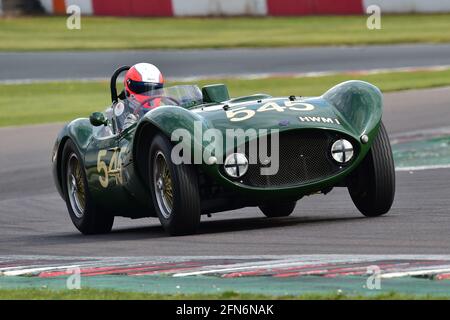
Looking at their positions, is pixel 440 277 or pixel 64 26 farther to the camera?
pixel 64 26

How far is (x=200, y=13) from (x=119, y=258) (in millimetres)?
26201

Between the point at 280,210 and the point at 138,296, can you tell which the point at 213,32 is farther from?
the point at 138,296

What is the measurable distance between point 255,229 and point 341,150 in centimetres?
Result: 90

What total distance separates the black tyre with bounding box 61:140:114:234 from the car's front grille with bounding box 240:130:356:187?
2.19m

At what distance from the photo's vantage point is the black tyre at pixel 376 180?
8.96 metres

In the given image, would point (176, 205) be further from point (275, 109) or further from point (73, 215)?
point (73, 215)

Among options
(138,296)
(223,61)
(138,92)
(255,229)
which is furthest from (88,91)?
(138,296)

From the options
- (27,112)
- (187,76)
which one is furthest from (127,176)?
(187,76)

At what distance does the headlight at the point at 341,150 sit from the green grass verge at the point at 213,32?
19.8 m

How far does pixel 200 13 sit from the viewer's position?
33.8 m

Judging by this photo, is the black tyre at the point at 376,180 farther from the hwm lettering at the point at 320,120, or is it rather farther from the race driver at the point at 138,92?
the race driver at the point at 138,92

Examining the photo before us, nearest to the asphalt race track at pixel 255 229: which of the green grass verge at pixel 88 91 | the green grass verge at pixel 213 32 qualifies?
the green grass verge at pixel 88 91

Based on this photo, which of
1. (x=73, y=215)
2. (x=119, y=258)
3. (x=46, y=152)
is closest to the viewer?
(x=119, y=258)

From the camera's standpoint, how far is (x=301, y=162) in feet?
28.7
